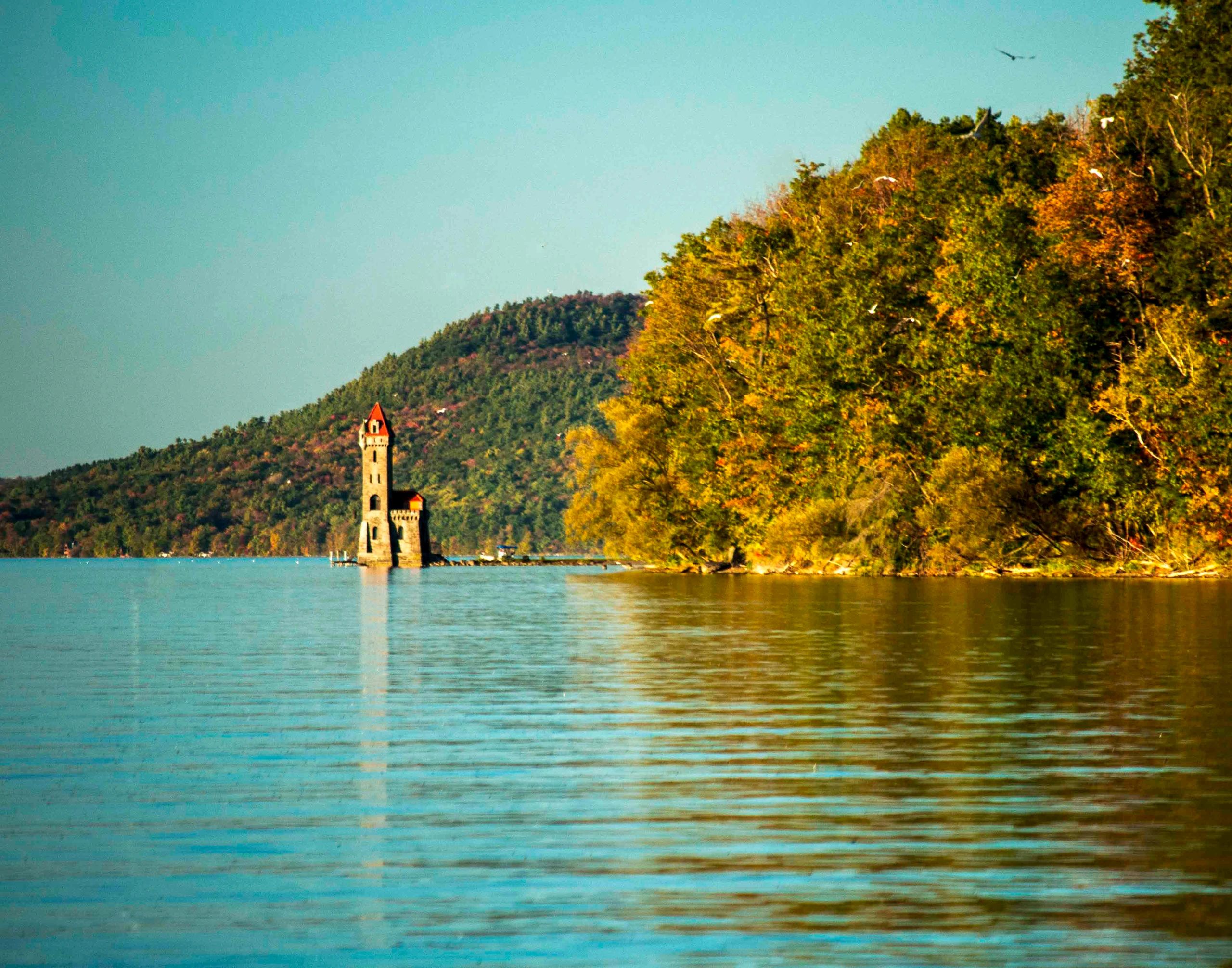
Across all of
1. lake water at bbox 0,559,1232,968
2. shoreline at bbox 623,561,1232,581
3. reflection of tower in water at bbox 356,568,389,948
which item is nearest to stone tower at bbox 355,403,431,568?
shoreline at bbox 623,561,1232,581

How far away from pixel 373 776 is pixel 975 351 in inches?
1735

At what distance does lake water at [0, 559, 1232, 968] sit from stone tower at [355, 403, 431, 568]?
113955 mm

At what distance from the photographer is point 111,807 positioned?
1101 cm

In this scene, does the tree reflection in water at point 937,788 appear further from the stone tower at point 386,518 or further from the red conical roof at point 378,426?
the stone tower at point 386,518

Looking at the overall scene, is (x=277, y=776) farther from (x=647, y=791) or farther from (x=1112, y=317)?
(x=1112, y=317)

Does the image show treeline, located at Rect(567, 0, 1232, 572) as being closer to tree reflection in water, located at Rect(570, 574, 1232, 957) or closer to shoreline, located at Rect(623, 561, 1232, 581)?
shoreline, located at Rect(623, 561, 1232, 581)

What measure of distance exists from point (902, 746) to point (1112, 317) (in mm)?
41774

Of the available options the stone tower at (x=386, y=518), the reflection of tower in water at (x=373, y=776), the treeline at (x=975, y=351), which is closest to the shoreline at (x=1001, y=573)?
the treeline at (x=975, y=351)

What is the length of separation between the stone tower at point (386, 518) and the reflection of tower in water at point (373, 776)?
4303 inches

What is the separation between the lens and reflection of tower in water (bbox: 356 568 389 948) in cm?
779

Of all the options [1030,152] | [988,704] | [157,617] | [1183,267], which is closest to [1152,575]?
[1183,267]

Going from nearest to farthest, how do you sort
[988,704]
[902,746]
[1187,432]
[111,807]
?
[111,807] < [902,746] < [988,704] < [1187,432]

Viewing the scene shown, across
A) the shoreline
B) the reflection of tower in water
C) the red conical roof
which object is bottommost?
the reflection of tower in water

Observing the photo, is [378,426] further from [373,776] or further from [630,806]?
[630,806]
